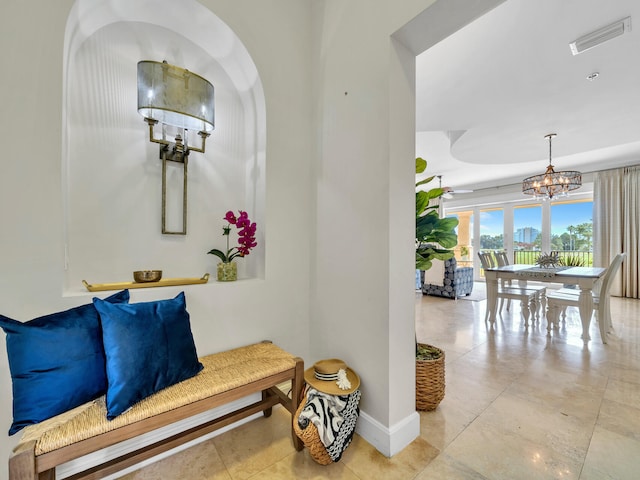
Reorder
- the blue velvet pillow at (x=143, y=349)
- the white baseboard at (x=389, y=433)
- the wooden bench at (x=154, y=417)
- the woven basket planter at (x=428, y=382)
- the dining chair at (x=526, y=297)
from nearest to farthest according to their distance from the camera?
the wooden bench at (x=154, y=417), the blue velvet pillow at (x=143, y=349), the white baseboard at (x=389, y=433), the woven basket planter at (x=428, y=382), the dining chair at (x=526, y=297)

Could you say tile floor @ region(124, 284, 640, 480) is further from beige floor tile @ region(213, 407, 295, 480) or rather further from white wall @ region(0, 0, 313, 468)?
white wall @ region(0, 0, 313, 468)

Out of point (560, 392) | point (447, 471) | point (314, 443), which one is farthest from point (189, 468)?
point (560, 392)

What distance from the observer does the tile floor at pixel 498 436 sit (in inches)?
52.0

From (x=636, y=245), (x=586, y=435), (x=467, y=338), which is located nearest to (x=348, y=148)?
(x=586, y=435)

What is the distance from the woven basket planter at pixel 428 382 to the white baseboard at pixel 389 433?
20 centimetres

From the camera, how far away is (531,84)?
8.84 ft

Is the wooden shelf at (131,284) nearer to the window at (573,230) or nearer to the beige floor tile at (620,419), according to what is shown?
the beige floor tile at (620,419)

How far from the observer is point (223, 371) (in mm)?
1408

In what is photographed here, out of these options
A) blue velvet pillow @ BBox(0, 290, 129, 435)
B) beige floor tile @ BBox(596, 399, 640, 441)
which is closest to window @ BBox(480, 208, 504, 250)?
beige floor tile @ BBox(596, 399, 640, 441)

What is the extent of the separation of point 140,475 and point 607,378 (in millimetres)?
3399

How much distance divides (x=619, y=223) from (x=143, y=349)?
27.3 feet

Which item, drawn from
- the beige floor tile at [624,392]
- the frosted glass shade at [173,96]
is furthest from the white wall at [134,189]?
the beige floor tile at [624,392]

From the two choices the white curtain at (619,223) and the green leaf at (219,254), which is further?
the white curtain at (619,223)

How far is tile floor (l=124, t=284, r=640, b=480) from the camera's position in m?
1.32
